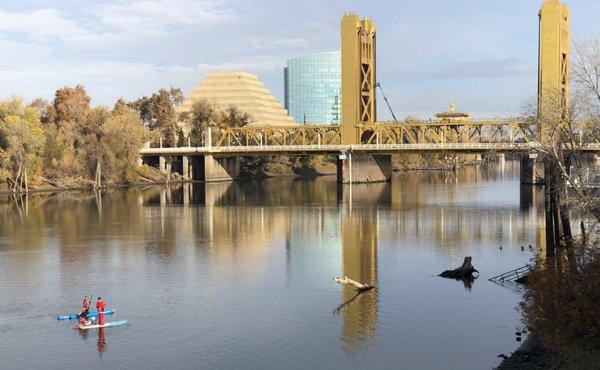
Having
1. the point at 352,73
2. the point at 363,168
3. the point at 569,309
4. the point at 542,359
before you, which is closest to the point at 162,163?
the point at 363,168

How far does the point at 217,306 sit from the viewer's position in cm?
3844

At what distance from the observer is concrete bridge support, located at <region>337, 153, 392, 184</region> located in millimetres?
142375

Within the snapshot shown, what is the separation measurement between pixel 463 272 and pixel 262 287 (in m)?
12.1

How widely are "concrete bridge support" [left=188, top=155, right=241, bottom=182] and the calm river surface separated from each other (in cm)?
7206

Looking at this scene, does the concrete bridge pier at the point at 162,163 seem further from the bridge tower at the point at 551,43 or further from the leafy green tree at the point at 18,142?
the bridge tower at the point at 551,43

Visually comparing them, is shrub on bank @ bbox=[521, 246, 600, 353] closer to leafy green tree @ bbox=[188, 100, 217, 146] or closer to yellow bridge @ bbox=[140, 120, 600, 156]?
yellow bridge @ bbox=[140, 120, 600, 156]

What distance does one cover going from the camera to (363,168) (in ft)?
483

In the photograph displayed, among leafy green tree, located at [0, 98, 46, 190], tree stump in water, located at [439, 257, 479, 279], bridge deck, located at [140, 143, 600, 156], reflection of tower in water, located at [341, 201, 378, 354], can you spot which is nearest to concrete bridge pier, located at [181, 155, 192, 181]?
bridge deck, located at [140, 143, 600, 156]

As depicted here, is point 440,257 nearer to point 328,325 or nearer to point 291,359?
point 328,325

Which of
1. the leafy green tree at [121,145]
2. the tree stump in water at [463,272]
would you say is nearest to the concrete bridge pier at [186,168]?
the leafy green tree at [121,145]

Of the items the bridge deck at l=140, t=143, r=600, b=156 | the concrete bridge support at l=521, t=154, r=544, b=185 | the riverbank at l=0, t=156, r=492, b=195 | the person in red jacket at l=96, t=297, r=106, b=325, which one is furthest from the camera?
the concrete bridge support at l=521, t=154, r=544, b=185

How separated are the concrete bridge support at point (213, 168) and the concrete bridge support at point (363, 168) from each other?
96.6 feet

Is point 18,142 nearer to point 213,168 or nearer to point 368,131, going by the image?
point 213,168

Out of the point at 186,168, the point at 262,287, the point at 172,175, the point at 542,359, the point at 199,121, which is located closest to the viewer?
the point at 542,359
